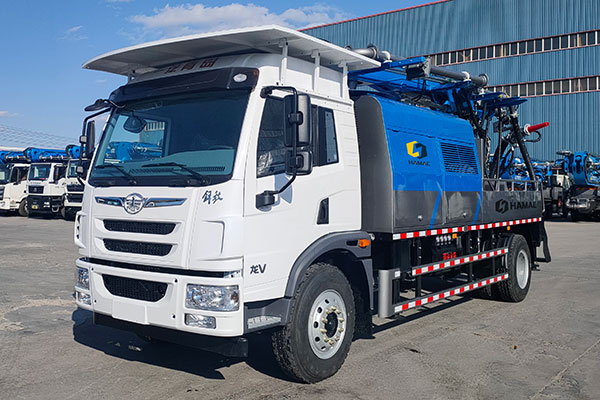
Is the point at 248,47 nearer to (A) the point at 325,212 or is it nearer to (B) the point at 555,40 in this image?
(A) the point at 325,212

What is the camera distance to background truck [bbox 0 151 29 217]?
92.4 ft

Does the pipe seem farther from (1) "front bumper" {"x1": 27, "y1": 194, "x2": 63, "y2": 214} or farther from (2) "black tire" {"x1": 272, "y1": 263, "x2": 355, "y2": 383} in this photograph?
(1) "front bumper" {"x1": 27, "y1": 194, "x2": 63, "y2": 214}

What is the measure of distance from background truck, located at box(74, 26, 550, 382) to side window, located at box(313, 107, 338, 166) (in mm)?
19

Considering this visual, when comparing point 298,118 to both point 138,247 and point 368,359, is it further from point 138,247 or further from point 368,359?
point 368,359

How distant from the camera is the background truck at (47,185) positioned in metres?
25.8

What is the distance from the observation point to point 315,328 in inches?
202

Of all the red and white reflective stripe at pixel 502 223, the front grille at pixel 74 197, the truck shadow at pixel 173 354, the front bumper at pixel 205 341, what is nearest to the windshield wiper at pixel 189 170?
the front bumper at pixel 205 341

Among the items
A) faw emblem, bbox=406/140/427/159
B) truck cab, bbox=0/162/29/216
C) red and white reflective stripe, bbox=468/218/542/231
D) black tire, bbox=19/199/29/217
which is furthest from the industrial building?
faw emblem, bbox=406/140/427/159

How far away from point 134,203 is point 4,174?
27414 mm

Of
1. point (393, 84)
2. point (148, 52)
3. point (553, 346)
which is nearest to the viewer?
point (148, 52)

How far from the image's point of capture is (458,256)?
7.86 meters

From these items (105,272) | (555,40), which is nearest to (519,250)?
(105,272)

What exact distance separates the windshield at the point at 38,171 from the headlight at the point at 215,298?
80.5 feet

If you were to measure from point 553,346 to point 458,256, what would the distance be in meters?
1.80
